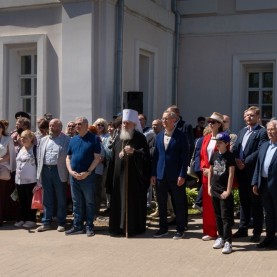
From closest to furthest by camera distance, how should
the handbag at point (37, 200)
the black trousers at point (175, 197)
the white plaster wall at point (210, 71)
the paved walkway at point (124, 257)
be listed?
the paved walkway at point (124, 257), the black trousers at point (175, 197), the handbag at point (37, 200), the white plaster wall at point (210, 71)

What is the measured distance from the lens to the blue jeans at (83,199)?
891 cm

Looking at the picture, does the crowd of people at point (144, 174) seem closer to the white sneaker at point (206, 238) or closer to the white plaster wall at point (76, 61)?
the white sneaker at point (206, 238)

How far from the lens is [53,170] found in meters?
9.23

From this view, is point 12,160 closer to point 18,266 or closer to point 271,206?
point 18,266

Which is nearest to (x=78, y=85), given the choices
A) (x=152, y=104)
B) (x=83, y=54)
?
(x=83, y=54)

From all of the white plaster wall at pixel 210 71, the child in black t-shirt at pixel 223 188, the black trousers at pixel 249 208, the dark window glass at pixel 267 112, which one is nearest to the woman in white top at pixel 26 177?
the child in black t-shirt at pixel 223 188

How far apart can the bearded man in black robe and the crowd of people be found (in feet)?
0.05

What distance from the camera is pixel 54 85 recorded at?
1255cm

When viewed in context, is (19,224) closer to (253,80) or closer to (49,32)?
(49,32)

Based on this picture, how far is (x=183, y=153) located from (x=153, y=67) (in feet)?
20.6

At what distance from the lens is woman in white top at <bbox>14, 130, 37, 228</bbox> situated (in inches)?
374

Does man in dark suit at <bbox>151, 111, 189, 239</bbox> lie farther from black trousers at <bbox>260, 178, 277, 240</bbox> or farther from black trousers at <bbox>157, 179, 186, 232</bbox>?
black trousers at <bbox>260, 178, 277, 240</bbox>

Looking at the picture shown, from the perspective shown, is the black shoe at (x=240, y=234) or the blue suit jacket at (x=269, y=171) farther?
the black shoe at (x=240, y=234)

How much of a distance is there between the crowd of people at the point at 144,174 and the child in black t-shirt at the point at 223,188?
0.01m
